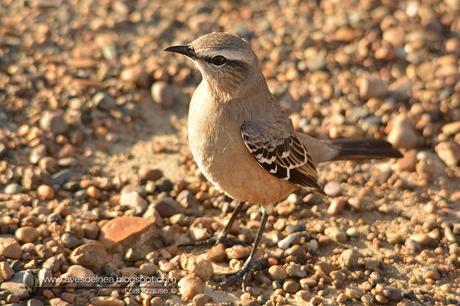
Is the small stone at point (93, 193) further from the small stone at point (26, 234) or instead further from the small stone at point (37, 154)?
the small stone at point (26, 234)

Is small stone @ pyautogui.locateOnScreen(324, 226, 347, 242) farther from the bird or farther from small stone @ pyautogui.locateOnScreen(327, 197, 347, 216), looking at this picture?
the bird

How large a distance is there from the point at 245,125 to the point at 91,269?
2.25m

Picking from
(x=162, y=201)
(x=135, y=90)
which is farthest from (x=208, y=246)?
Result: (x=135, y=90)

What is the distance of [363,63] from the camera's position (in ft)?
38.0

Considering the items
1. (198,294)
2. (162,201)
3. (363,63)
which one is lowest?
(198,294)

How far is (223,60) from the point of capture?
7.84 metres

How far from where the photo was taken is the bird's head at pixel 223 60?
7797 mm

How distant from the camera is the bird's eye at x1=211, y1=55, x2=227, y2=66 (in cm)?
782

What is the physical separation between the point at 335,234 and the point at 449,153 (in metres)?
2.18

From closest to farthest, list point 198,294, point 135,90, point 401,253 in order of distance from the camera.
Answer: point 198,294
point 401,253
point 135,90

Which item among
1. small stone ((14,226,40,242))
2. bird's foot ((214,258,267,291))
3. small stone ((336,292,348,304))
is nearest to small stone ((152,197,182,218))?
bird's foot ((214,258,267,291))

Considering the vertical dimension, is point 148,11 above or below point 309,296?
above

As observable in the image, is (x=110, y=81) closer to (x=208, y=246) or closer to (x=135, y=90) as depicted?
(x=135, y=90)

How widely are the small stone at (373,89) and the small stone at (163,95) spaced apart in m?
2.83
